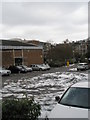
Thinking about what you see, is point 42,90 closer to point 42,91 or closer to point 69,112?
point 42,91

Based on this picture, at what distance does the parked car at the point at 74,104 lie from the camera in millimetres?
4860

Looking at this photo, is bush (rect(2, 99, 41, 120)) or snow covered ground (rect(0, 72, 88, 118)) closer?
bush (rect(2, 99, 41, 120))

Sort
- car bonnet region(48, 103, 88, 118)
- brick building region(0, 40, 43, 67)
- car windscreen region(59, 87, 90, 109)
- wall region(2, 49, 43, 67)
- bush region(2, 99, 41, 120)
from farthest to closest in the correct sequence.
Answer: brick building region(0, 40, 43, 67) < wall region(2, 49, 43, 67) < car windscreen region(59, 87, 90, 109) < bush region(2, 99, 41, 120) < car bonnet region(48, 103, 88, 118)

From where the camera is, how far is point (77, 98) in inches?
227

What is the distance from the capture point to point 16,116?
509cm

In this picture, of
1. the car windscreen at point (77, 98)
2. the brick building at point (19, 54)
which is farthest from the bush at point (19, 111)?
the brick building at point (19, 54)

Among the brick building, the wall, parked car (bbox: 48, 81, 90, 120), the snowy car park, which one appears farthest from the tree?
parked car (bbox: 48, 81, 90, 120)

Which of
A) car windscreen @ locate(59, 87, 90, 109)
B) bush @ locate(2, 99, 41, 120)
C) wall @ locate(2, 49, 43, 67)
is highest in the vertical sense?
wall @ locate(2, 49, 43, 67)

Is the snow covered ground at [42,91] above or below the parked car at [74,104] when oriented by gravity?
below

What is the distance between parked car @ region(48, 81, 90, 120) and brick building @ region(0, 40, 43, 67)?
40.1 m

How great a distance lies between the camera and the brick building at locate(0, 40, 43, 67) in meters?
46.3

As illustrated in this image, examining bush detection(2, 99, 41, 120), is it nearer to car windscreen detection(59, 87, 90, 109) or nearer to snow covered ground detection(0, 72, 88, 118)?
car windscreen detection(59, 87, 90, 109)

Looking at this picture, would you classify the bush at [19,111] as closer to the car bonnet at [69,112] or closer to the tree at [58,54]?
the car bonnet at [69,112]

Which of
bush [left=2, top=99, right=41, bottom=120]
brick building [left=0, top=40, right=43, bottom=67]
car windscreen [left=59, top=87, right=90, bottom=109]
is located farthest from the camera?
brick building [left=0, top=40, right=43, bottom=67]
